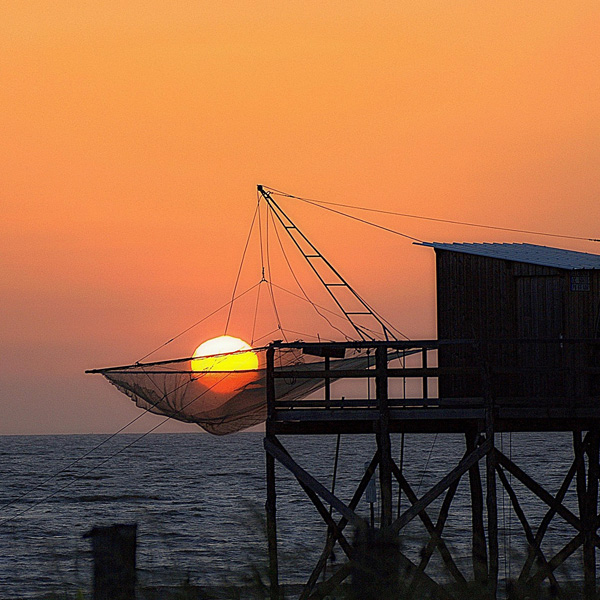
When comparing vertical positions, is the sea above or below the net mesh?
below

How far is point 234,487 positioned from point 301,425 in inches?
2827

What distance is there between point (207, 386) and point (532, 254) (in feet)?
24.1

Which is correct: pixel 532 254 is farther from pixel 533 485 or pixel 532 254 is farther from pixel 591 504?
pixel 591 504

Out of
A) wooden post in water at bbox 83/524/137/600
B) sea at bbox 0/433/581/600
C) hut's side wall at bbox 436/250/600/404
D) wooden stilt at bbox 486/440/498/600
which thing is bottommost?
sea at bbox 0/433/581/600

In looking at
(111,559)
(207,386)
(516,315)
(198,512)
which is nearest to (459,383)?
(516,315)

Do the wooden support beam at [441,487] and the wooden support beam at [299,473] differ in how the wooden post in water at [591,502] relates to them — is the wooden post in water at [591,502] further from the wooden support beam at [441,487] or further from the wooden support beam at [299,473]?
the wooden support beam at [299,473]

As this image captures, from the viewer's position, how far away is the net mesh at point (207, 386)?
17859 mm

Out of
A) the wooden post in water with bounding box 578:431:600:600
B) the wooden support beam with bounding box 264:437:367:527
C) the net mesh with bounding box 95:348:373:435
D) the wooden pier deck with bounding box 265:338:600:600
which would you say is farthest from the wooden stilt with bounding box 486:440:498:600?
the net mesh with bounding box 95:348:373:435

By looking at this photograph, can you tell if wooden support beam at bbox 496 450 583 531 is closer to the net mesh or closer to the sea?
the sea

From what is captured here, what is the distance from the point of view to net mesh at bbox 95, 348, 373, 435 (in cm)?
1786

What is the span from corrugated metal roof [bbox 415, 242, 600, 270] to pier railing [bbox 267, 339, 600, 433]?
5.43 feet

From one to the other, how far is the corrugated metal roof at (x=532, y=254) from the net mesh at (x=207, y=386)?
3.16 m

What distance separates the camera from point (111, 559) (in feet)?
16.8

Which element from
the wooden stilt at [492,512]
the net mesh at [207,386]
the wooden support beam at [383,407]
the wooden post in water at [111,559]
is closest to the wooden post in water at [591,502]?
the wooden stilt at [492,512]
